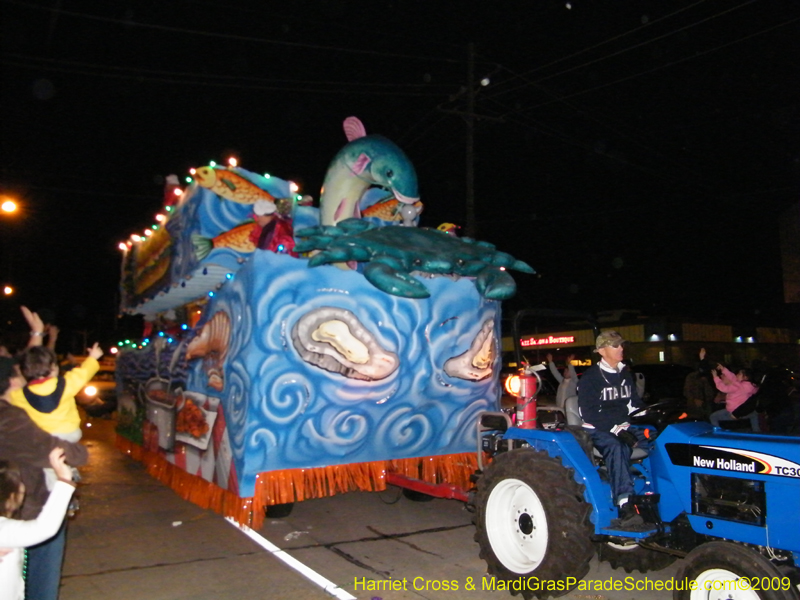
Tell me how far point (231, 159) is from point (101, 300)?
1112 inches

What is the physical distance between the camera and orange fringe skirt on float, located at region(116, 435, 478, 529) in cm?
592

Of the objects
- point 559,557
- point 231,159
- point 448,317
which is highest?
point 231,159

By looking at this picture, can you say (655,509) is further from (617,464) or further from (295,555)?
(295,555)

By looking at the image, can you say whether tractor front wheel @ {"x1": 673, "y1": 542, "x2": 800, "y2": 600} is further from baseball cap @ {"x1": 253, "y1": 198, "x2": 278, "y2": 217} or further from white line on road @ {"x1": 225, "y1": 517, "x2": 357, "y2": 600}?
baseball cap @ {"x1": 253, "y1": 198, "x2": 278, "y2": 217}

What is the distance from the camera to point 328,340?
19.8 feet

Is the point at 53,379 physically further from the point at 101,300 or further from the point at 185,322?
the point at 101,300

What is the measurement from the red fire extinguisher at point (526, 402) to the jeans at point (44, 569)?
3.54 m

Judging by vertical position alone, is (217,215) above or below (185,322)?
above

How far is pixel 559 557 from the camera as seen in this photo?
13.8 feet

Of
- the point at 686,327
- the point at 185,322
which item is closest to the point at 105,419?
the point at 185,322

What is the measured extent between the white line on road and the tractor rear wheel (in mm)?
1138

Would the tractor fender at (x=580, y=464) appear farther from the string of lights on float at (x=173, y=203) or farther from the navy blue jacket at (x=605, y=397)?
the string of lights on float at (x=173, y=203)

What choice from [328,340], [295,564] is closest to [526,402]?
[328,340]

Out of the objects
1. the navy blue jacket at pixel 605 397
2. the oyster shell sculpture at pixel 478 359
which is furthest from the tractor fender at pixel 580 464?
the oyster shell sculpture at pixel 478 359
